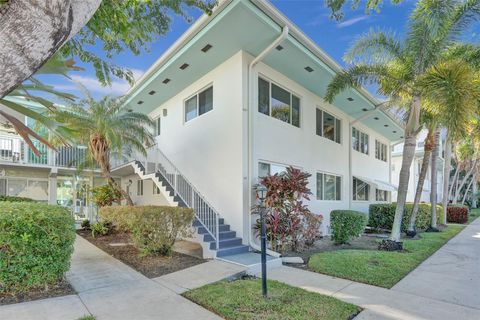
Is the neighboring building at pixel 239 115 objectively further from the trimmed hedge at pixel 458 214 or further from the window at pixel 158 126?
the trimmed hedge at pixel 458 214

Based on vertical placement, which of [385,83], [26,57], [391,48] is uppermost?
[391,48]

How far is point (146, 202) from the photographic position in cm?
1594

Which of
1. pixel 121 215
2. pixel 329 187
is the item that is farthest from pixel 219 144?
pixel 329 187

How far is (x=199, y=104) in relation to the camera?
12.0 meters

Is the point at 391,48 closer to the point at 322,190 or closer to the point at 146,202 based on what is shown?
the point at 322,190

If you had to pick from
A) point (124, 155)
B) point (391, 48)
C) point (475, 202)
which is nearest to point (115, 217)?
point (124, 155)

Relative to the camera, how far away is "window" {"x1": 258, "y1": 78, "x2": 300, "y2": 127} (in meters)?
10.6

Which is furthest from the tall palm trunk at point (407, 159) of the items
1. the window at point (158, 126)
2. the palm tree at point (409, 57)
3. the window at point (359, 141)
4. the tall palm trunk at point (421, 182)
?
the window at point (158, 126)

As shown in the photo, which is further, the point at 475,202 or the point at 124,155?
the point at 475,202

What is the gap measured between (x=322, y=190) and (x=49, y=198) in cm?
1502

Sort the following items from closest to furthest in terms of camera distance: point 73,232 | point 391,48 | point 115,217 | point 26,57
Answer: point 26,57
point 73,232
point 115,217
point 391,48

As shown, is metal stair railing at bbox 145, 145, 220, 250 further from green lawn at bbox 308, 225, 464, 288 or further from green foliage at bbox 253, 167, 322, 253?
green lawn at bbox 308, 225, 464, 288

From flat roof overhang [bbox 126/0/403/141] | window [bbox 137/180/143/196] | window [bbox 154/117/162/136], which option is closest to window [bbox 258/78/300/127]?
flat roof overhang [bbox 126/0/403/141]

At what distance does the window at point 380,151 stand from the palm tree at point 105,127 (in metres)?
15.5
